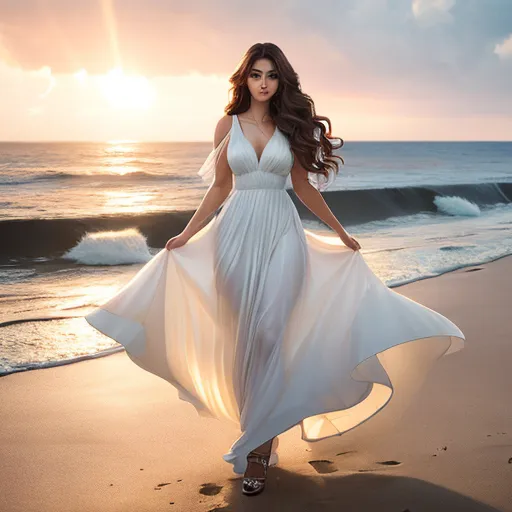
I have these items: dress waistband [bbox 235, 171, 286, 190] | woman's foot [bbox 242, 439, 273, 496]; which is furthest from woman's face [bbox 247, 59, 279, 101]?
woman's foot [bbox 242, 439, 273, 496]

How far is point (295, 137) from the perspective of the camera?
3.56 meters

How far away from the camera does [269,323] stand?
3.36m

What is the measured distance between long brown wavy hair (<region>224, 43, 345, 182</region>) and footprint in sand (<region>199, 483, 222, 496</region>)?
5.13 feet

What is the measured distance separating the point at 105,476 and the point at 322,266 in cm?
144

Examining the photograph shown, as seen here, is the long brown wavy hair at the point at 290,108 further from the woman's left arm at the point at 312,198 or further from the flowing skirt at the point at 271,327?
the flowing skirt at the point at 271,327

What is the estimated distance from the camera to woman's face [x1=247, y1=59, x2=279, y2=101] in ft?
11.5

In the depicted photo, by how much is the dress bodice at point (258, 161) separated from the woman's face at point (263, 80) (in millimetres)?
176

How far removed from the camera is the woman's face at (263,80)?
351cm

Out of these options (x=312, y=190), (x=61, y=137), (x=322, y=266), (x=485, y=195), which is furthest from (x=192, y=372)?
(x=61, y=137)

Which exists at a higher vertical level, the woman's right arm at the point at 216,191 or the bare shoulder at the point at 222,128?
the bare shoulder at the point at 222,128

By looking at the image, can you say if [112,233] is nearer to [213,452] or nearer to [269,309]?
[213,452]

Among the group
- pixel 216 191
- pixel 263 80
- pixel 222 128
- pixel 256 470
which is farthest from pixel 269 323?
pixel 263 80

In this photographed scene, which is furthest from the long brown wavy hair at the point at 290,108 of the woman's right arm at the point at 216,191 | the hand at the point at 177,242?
the hand at the point at 177,242

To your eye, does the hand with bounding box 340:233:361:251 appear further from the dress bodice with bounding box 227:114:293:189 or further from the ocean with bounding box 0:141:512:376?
the ocean with bounding box 0:141:512:376
